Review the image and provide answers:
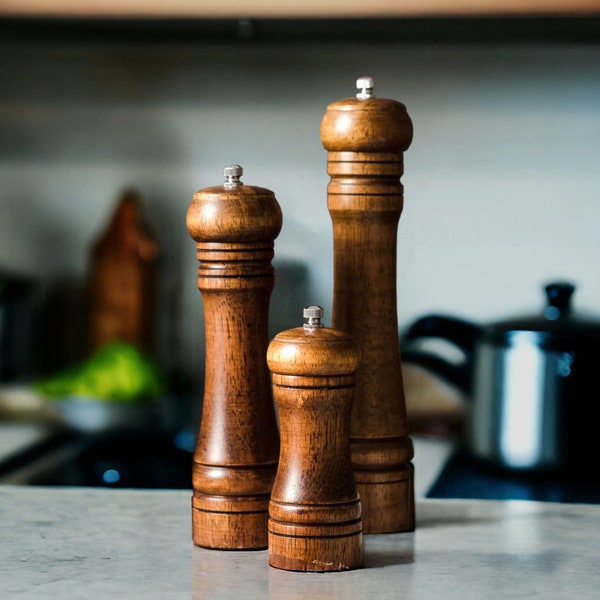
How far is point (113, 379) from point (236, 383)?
2.89 feet

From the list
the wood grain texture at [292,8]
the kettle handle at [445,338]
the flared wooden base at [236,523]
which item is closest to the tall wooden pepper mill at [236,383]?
the flared wooden base at [236,523]

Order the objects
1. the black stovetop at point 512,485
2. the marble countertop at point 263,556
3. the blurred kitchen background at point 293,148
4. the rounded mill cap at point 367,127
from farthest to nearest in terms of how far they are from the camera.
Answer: the blurred kitchen background at point 293,148, the black stovetop at point 512,485, the rounded mill cap at point 367,127, the marble countertop at point 263,556

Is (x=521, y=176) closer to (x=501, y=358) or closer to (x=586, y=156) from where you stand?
(x=586, y=156)

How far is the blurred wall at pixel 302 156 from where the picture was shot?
62.0 inches

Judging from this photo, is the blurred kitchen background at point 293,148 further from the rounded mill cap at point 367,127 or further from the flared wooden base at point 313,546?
the flared wooden base at point 313,546

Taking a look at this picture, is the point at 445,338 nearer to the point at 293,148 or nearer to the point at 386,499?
the point at 293,148

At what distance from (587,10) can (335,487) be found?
771 millimetres

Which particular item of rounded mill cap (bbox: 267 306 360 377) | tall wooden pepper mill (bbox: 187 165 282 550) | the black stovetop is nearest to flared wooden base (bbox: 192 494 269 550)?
tall wooden pepper mill (bbox: 187 165 282 550)

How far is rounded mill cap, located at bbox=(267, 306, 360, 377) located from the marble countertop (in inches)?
5.6

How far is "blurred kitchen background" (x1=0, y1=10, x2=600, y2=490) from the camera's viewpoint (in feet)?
5.16

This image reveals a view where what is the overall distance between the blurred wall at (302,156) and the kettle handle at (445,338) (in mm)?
19

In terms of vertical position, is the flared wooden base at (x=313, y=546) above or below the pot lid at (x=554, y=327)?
below

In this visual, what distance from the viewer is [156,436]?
165 centimetres

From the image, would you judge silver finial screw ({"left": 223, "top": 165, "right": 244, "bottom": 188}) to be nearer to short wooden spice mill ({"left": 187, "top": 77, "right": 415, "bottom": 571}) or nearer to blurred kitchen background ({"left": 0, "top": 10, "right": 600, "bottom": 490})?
short wooden spice mill ({"left": 187, "top": 77, "right": 415, "bottom": 571})
